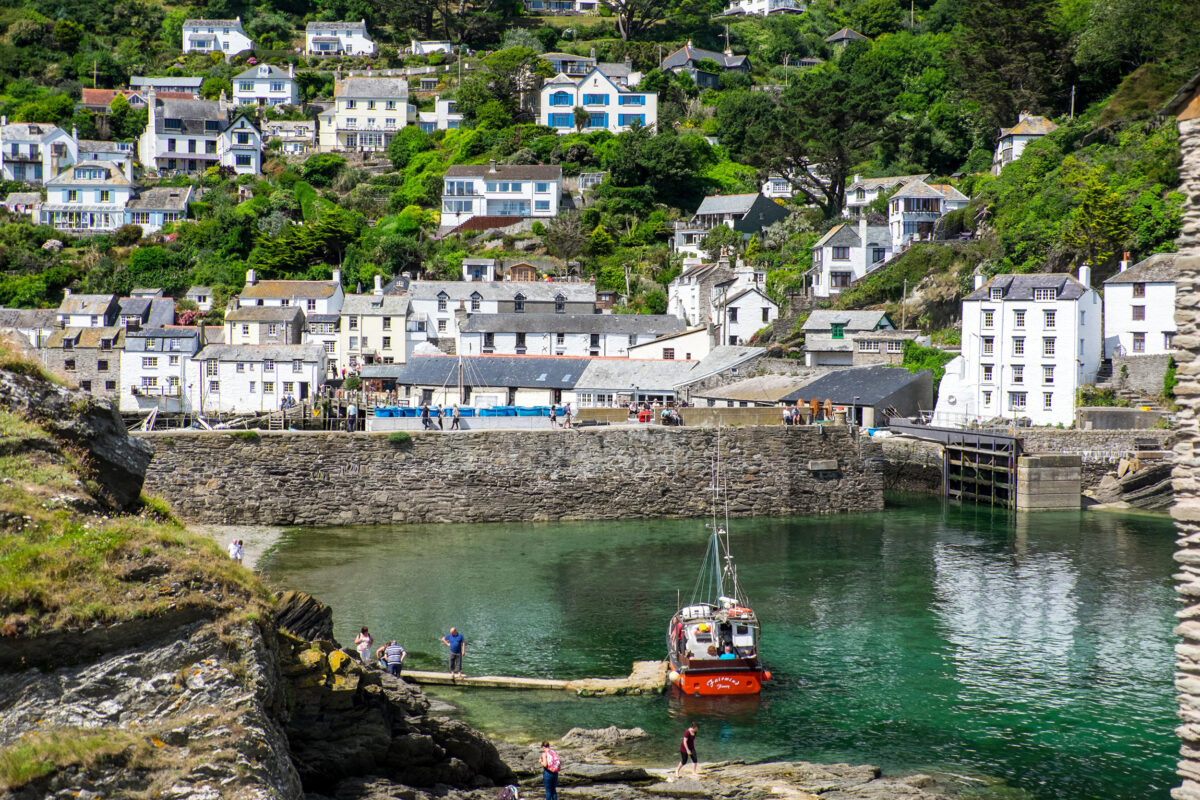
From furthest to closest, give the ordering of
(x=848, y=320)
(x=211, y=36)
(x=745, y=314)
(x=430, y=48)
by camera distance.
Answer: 1. (x=211, y=36)
2. (x=430, y=48)
3. (x=745, y=314)
4. (x=848, y=320)

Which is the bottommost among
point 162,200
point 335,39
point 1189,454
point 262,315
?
point 1189,454

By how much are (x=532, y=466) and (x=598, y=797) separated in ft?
72.4

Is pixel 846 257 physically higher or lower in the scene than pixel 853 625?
higher

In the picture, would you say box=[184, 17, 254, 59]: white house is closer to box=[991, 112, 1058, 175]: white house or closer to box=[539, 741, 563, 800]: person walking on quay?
box=[991, 112, 1058, 175]: white house

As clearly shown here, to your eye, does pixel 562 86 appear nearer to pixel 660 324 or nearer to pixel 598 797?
pixel 660 324

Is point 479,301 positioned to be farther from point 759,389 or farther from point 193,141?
point 193,141

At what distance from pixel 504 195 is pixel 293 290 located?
22293 millimetres

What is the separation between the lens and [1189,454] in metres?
9.83

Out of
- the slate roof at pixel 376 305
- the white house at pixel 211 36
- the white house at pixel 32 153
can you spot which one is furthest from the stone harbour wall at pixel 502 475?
the white house at pixel 211 36

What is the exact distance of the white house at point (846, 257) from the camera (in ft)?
215

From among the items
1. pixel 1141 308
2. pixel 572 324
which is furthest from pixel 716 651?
pixel 572 324

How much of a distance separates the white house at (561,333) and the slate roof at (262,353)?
806 centimetres

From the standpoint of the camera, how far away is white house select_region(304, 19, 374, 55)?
12394 cm

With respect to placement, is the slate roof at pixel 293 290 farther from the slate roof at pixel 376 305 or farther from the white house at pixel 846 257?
the white house at pixel 846 257
